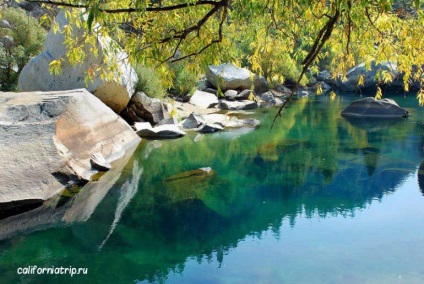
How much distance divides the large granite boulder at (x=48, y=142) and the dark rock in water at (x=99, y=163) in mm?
67

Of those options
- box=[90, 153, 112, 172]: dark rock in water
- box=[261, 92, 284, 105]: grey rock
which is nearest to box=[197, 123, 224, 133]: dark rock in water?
box=[90, 153, 112, 172]: dark rock in water

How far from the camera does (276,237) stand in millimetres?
6523

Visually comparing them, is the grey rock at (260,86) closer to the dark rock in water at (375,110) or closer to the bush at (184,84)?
the bush at (184,84)

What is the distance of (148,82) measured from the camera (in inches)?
630

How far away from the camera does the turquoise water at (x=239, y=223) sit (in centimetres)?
548

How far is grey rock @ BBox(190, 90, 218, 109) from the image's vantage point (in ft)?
66.9

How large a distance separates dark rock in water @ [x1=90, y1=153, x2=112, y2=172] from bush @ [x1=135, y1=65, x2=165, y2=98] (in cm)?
619

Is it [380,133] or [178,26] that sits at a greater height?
[178,26]

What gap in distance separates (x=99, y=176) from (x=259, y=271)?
16.5 ft

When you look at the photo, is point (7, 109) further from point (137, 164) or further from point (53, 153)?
point (137, 164)

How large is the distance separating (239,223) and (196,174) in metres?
2.68

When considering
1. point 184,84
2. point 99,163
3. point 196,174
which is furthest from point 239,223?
point 184,84

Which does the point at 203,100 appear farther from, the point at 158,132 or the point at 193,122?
the point at 158,132

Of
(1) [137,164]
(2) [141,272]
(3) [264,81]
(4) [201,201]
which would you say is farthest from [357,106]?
(2) [141,272]
